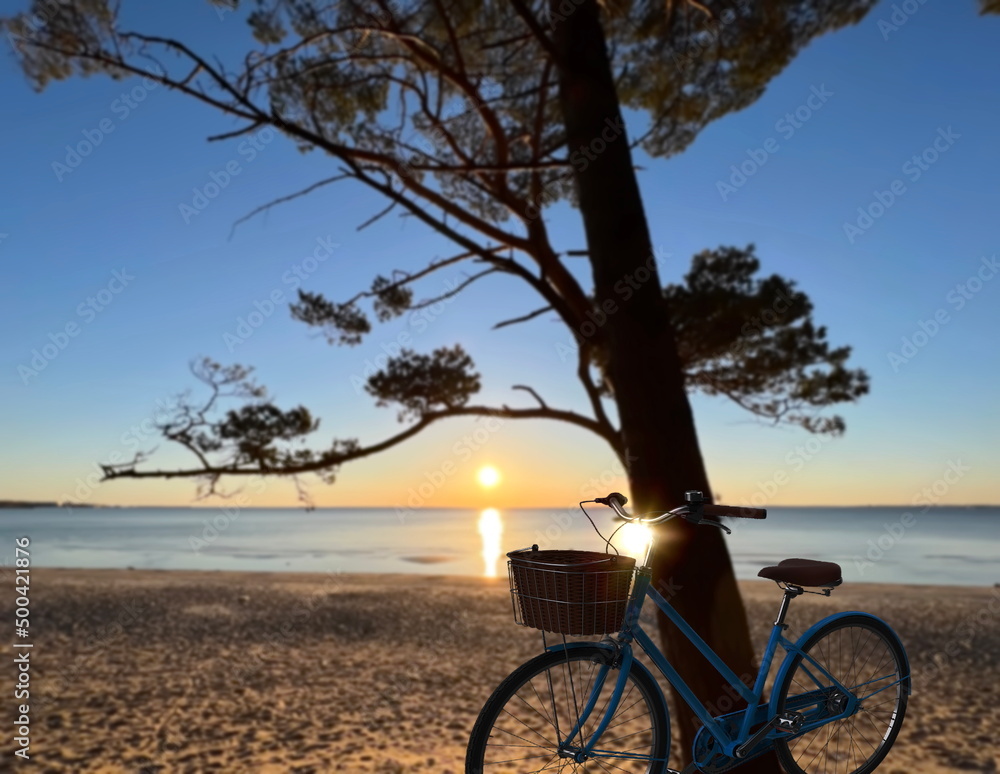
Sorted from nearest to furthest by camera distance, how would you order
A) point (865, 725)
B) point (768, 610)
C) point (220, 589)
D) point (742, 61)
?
point (742, 61), point (865, 725), point (768, 610), point (220, 589)

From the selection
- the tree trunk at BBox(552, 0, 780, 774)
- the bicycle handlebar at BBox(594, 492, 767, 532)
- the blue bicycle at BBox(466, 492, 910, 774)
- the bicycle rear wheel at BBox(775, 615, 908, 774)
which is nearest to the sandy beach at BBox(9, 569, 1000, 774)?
the tree trunk at BBox(552, 0, 780, 774)

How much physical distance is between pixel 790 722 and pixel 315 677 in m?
10.7

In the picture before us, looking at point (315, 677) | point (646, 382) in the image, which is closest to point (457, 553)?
point (315, 677)

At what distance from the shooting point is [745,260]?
25.5 ft

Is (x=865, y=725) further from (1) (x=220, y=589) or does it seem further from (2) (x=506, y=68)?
(1) (x=220, y=589)

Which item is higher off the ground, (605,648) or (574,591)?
(574,591)

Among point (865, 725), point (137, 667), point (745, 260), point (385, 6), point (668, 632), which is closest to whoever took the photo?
point (668, 632)

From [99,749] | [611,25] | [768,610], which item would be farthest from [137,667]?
[768,610]

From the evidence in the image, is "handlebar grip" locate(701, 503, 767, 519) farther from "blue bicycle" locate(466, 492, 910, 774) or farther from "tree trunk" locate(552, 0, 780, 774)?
"tree trunk" locate(552, 0, 780, 774)

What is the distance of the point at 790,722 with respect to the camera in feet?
8.47

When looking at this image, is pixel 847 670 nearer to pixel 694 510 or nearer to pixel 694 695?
pixel 694 695

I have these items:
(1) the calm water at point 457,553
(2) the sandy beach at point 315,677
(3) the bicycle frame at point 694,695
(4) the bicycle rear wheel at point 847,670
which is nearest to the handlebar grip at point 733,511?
(3) the bicycle frame at point 694,695

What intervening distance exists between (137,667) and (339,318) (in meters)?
8.78

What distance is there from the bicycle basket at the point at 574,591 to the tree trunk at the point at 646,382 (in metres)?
1.37
